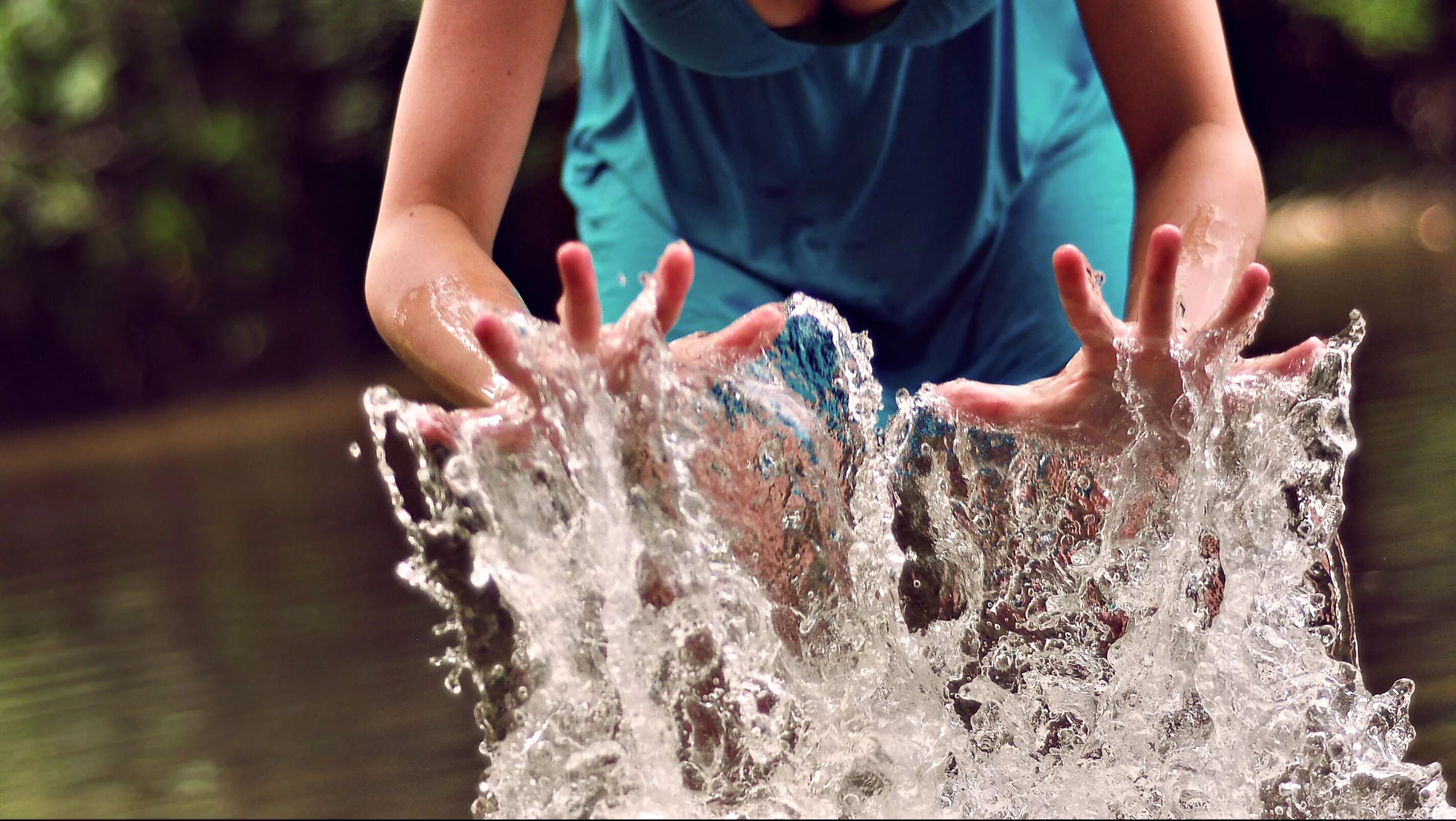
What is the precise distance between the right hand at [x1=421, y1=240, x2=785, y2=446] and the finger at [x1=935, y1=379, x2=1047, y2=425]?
12 centimetres

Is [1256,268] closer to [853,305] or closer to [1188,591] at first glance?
[1188,591]

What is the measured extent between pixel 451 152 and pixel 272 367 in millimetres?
6677

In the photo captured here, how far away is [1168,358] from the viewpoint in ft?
3.26

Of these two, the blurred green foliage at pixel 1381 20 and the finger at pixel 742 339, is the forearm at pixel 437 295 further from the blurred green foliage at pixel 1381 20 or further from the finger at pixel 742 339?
the blurred green foliage at pixel 1381 20

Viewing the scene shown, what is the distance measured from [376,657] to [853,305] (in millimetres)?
846

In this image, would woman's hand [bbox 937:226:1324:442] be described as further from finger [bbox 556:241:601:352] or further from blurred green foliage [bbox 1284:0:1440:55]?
blurred green foliage [bbox 1284:0:1440:55]

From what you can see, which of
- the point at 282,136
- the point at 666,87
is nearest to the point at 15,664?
the point at 666,87

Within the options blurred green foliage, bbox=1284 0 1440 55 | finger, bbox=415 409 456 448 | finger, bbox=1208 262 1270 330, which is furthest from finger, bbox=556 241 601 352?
blurred green foliage, bbox=1284 0 1440 55

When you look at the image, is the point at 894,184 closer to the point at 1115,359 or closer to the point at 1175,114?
the point at 1175,114

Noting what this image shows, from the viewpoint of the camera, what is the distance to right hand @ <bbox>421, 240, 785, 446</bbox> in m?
0.89

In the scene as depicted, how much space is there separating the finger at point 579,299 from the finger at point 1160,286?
1.10 ft

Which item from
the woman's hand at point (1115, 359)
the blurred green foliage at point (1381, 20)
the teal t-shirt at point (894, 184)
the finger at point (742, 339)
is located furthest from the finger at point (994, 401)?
Result: the blurred green foliage at point (1381, 20)

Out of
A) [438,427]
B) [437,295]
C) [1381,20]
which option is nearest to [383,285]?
[437,295]

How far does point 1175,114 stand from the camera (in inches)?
49.1
